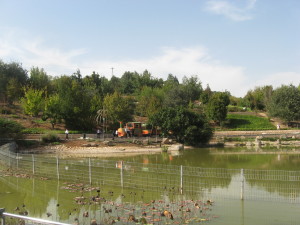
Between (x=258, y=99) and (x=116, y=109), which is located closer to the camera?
(x=116, y=109)

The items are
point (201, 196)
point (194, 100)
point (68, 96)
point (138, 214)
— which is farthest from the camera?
point (194, 100)


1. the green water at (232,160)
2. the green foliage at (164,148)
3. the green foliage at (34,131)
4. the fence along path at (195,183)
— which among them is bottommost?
the green water at (232,160)

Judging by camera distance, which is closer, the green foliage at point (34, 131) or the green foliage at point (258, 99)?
the green foliage at point (34, 131)

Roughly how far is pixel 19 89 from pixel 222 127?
124 ft

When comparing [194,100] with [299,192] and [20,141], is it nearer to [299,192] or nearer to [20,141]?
[20,141]

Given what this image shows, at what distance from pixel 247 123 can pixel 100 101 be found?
29.1 meters

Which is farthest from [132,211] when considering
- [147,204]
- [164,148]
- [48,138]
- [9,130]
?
[9,130]

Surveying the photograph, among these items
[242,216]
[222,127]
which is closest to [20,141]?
[242,216]

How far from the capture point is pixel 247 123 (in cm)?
6194

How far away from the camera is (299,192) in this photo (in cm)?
1359

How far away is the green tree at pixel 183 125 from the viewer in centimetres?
3903

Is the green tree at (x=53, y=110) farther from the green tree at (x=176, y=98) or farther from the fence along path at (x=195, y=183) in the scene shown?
the fence along path at (x=195, y=183)

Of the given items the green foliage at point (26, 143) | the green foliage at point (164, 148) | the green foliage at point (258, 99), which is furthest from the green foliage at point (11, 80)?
the green foliage at point (258, 99)

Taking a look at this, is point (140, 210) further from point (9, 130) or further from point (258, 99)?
point (258, 99)
